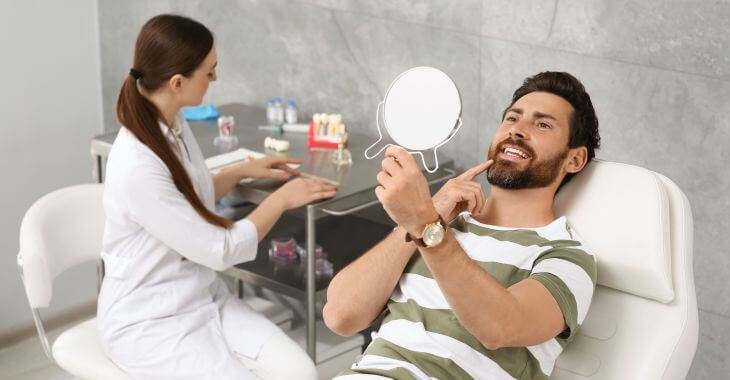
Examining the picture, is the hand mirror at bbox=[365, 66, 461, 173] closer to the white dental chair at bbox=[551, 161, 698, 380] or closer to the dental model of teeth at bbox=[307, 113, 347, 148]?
the white dental chair at bbox=[551, 161, 698, 380]

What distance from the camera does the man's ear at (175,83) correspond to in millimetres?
2322

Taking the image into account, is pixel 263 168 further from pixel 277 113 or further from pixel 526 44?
pixel 526 44

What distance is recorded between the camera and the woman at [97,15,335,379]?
2.26m

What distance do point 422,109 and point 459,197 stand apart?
189 millimetres

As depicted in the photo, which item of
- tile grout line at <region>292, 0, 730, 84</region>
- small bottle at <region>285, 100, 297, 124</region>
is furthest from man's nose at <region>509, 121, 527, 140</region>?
small bottle at <region>285, 100, 297, 124</region>

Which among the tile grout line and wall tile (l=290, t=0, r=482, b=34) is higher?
wall tile (l=290, t=0, r=482, b=34)

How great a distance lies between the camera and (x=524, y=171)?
1904mm

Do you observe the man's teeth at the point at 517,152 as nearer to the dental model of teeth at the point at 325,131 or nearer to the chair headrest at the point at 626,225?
the chair headrest at the point at 626,225

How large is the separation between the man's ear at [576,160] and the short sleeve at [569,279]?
0.19 m

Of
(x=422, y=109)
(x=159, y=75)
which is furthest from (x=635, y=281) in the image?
(x=159, y=75)

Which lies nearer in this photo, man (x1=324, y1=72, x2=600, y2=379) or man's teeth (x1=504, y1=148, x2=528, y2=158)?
man (x1=324, y1=72, x2=600, y2=379)

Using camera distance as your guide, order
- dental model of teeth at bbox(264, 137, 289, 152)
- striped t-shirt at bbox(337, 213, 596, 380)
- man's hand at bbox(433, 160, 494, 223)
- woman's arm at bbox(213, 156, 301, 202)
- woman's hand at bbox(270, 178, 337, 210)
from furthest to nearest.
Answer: dental model of teeth at bbox(264, 137, 289, 152), woman's arm at bbox(213, 156, 301, 202), woman's hand at bbox(270, 178, 337, 210), man's hand at bbox(433, 160, 494, 223), striped t-shirt at bbox(337, 213, 596, 380)

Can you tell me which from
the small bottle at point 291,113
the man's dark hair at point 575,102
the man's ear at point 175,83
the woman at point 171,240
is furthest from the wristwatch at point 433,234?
the small bottle at point 291,113

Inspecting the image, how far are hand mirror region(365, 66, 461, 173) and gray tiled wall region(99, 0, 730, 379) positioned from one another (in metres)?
0.78
